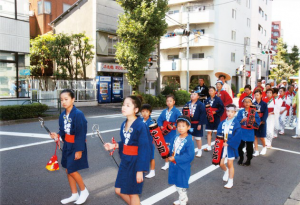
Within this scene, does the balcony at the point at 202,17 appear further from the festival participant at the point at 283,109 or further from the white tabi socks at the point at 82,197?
the white tabi socks at the point at 82,197

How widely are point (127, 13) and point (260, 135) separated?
14028 mm

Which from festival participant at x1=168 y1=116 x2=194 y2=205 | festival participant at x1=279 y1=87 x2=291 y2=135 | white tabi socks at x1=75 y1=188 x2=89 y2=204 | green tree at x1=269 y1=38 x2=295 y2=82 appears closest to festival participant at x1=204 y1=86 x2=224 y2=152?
festival participant at x1=168 y1=116 x2=194 y2=205

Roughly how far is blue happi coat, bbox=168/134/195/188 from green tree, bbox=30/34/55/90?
1908 centimetres

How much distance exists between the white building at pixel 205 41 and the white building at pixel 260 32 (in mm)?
6134

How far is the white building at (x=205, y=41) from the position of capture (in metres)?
33.0

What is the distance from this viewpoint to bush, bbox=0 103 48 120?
12156 mm

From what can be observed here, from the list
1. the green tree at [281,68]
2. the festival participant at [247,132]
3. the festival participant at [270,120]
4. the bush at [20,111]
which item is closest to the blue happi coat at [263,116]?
the festival participant at [247,132]

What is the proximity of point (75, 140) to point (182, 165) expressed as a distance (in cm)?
158

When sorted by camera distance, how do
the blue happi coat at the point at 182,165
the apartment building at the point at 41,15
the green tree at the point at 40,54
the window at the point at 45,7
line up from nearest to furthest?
the blue happi coat at the point at 182,165 < the green tree at the point at 40,54 < the apartment building at the point at 41,15 < the window at the point at 45,7

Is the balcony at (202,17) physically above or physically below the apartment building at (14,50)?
above

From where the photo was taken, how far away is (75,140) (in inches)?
146

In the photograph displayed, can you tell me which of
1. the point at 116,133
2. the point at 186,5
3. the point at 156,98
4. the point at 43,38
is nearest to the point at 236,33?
the point at 186,5

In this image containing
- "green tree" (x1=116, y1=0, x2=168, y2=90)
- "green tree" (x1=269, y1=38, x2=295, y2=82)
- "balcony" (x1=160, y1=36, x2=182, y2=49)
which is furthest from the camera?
"green tree" (x1=269, y1=38, x2=295, y2=82)

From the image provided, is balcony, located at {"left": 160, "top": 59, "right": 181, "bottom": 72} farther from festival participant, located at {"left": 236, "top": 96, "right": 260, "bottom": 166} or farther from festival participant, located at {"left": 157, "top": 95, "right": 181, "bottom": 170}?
festival participant, located at {"left": 157, "top": 95, "right": 181, "bottom": 170}
